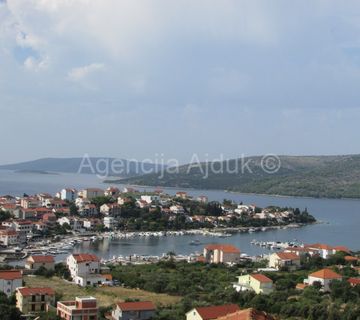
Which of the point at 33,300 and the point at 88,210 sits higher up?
the point at 88,210

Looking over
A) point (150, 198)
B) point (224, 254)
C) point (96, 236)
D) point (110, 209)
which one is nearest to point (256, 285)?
point (224, 254)

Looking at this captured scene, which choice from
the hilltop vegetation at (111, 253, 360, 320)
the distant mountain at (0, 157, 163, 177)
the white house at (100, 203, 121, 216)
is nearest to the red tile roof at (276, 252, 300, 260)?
the hilltop vegetation at (111, 253, 360, 320)

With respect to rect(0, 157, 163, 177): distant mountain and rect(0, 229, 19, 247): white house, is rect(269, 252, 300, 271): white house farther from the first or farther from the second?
rect(0, 157, 163, 177): distant mountain

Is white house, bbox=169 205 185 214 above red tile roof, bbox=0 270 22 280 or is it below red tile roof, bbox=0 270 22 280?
above

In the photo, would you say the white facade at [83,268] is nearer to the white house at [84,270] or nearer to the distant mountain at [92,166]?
the white house at [84,270]

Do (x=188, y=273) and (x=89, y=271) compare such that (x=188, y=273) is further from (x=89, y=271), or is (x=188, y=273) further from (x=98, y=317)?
(x=98, y=317)

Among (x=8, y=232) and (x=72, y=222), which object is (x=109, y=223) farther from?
(x=8, y=232)

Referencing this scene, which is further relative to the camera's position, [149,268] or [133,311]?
[149,268]
